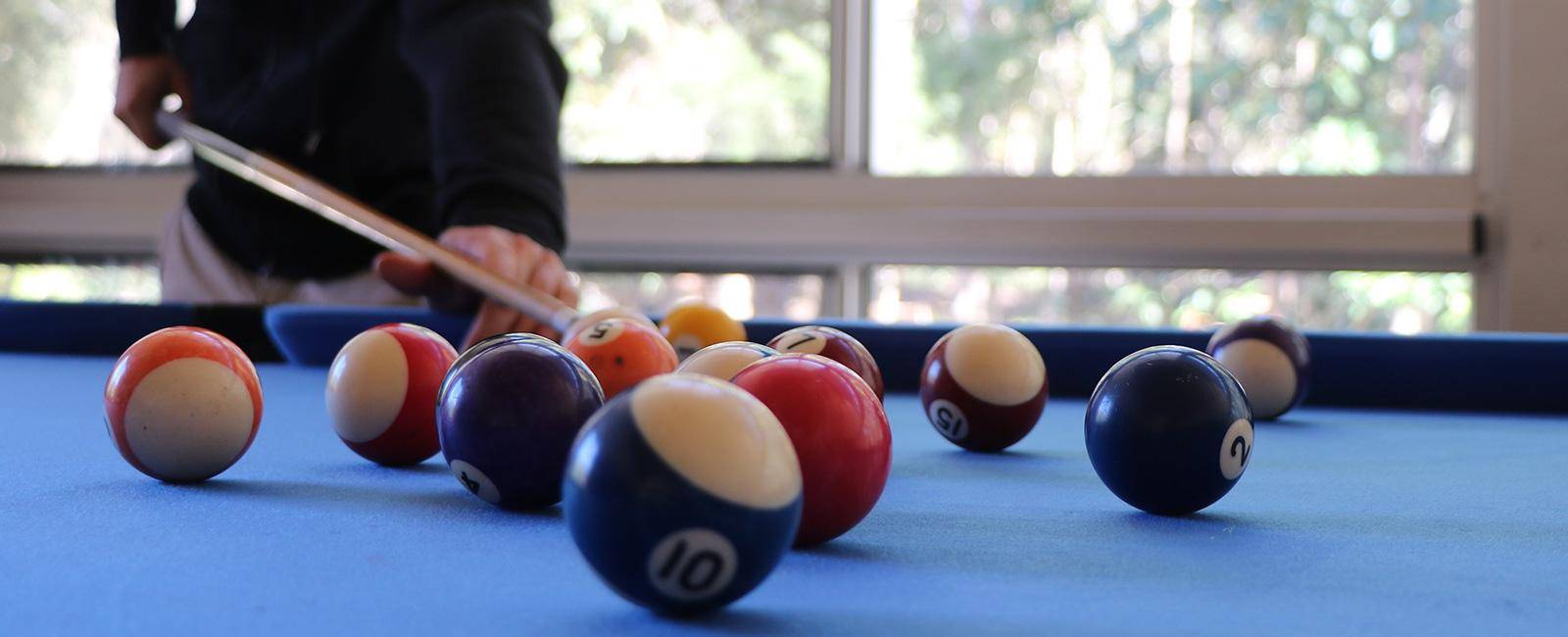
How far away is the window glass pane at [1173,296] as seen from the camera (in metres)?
4.35

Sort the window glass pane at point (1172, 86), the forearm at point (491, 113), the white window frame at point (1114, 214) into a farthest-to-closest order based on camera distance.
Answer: the window glass pane at point (1172, 86)
the white window frame at point (1114, 214)
the forearm at point (491, 113)

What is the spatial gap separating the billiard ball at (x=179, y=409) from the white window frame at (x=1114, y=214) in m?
3.25

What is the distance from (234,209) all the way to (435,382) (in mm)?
2129

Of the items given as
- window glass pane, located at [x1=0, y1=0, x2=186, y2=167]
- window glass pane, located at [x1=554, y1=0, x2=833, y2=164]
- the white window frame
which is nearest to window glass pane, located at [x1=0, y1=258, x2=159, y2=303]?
the white window frame

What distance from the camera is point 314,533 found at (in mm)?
1031

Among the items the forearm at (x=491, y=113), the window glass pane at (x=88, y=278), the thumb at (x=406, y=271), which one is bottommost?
the window glass pane at (x=88, y=278)

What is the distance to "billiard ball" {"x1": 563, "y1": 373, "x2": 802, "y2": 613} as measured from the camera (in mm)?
774

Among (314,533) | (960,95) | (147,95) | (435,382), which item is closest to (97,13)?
(147,95)

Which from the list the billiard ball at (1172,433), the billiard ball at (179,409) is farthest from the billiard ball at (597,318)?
the billiard ball at (1172,433)

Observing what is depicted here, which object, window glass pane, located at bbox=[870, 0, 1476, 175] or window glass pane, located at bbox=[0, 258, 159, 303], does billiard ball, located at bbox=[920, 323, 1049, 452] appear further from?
window glass pane, located at bbox=[0, 258, 159, 303]

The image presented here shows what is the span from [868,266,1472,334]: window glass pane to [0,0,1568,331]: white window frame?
145 mm

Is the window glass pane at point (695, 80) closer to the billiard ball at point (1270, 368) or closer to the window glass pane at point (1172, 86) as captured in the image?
the window glass pane at point (1172, 86)

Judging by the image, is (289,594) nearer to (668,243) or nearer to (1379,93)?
(668,243)

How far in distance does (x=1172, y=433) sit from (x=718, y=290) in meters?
3.68
